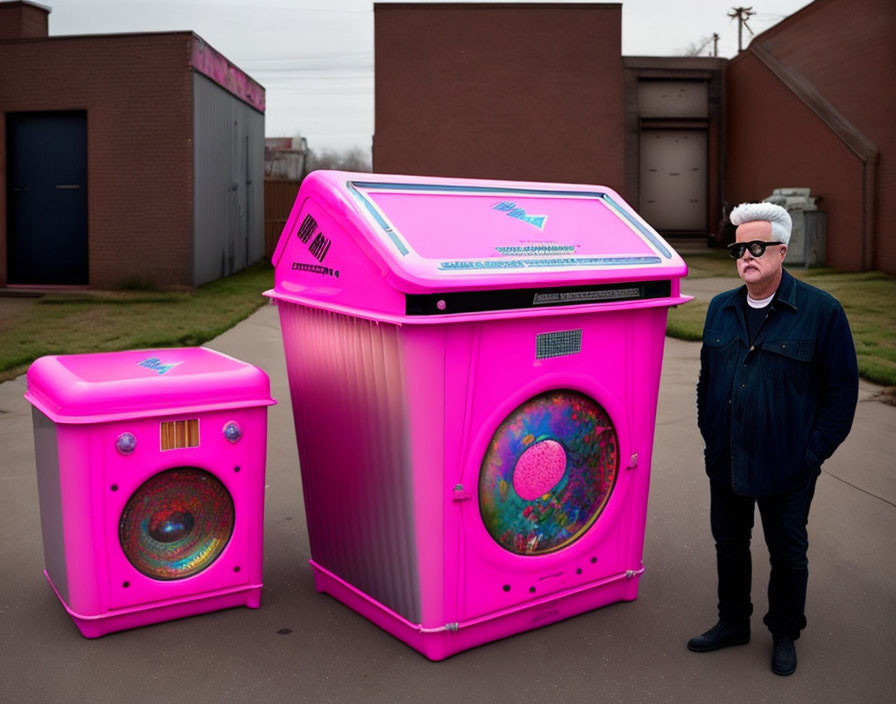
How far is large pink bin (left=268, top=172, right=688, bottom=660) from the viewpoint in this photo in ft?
11.5

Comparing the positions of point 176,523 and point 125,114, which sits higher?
point 125,114

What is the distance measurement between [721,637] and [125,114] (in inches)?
632

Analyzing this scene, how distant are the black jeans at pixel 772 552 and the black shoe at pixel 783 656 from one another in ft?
0.09

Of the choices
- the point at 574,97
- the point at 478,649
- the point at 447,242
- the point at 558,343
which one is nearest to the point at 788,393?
the point at 558,343

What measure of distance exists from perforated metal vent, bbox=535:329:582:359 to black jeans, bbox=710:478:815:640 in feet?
2.31

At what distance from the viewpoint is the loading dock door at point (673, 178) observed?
2809 cm

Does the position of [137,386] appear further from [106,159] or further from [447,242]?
[106,159]

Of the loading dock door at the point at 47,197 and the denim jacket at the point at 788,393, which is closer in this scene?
the denim jacket at the point at 788,393

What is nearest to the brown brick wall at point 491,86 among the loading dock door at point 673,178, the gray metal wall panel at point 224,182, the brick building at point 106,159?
the loading dock door at point 673,178

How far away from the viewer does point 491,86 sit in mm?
25438

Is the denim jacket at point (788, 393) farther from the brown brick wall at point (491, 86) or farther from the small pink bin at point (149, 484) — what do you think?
the brown brick wall at point (491, 86)

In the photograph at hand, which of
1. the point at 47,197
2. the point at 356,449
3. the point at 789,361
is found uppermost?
the point at 47,197

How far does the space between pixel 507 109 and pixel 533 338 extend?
2273 centimetres

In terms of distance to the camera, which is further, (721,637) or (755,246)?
(721,637)
